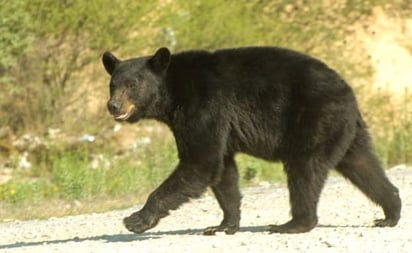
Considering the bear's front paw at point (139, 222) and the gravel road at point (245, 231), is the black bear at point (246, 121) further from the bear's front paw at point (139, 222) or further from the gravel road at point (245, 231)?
the gravel road at point (245, 231)

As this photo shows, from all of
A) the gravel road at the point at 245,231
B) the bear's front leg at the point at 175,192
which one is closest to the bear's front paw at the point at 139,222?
the bear's front leg at the point at 175,192

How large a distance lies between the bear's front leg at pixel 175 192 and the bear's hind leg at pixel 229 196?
0.61 metres

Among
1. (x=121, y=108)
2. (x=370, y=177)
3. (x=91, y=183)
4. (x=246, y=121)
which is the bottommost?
(x=91, y=183)

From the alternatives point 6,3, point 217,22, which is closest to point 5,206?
point 6,3

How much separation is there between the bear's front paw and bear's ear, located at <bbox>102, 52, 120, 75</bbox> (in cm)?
153

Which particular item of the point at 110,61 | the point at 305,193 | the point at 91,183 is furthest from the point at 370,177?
the point at 91,183

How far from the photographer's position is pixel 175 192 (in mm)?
11180

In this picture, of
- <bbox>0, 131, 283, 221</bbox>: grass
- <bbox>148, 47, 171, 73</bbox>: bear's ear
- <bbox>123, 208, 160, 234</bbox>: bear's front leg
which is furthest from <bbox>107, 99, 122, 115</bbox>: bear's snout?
A: <bbox>0, 131, 283, 221</bbox>: grass

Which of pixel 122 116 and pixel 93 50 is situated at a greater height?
pixel 122 116

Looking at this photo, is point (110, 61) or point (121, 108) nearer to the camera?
point (121, 108)

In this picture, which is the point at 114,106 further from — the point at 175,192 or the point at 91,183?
the point at 91,183

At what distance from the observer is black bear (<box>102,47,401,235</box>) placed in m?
11.2

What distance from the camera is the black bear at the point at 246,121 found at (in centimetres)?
1120

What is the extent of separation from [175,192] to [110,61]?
147 centimetres
